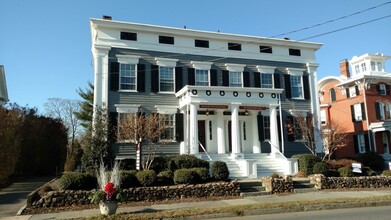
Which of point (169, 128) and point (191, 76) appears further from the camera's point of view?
point (191, 76)

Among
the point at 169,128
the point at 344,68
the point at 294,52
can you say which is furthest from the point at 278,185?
the point at 344,68

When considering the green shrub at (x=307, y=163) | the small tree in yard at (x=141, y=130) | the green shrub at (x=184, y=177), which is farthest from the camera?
the green shrub at (x=307, y=163)

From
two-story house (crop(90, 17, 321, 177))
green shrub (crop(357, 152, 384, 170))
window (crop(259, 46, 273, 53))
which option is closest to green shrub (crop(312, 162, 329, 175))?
two-story house (crop(90, 17, 321, 177))

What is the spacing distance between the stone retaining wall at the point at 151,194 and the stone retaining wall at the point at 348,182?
445 cm

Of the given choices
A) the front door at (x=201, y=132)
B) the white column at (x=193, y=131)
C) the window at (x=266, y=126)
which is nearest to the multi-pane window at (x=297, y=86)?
the window at (x=266, y=126)

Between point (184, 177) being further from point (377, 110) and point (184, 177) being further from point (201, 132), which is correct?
point (377, 110)

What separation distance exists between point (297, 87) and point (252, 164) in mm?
8595

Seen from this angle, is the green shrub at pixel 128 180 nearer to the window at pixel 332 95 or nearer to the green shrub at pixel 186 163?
the green shrub at pixel 186 163

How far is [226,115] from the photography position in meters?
21.3

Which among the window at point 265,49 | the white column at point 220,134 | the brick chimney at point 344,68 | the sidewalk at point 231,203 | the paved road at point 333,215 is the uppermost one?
the brick chimney at point 344,68

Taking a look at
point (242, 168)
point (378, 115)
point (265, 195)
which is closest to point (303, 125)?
point (242, 168)

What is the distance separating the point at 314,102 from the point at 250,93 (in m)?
6.65

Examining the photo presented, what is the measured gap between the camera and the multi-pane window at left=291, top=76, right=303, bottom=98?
23.9 metres

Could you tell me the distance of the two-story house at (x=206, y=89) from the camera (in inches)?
765
